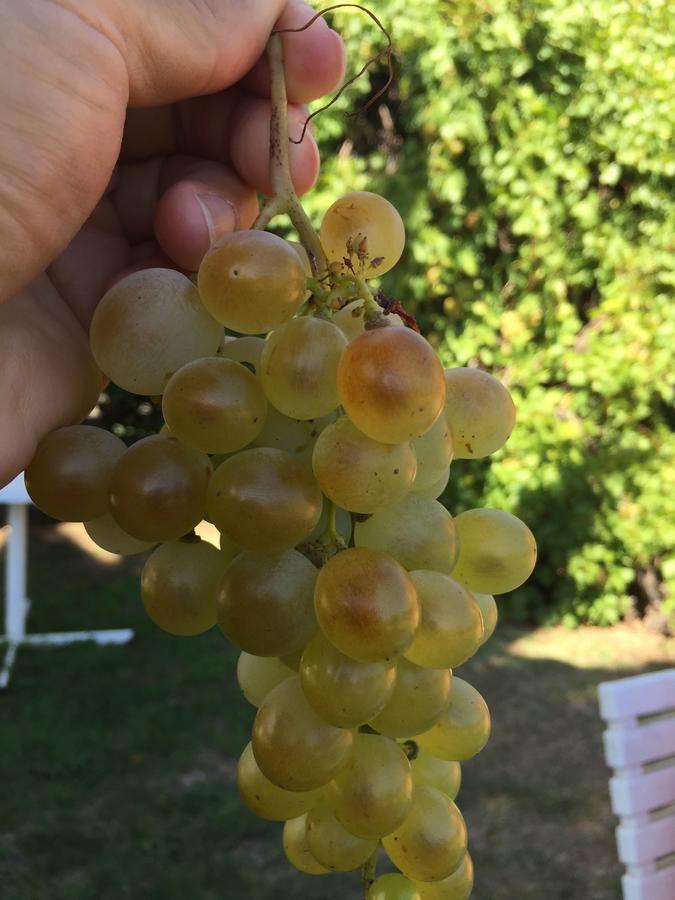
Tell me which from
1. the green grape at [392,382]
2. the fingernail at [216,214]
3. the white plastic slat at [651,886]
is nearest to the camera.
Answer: the green grape at [392,382]

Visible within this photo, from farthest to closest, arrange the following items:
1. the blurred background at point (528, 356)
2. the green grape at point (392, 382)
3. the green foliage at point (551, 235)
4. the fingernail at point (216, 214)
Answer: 1. the green foliage at point (551, 235)
2. the blurred background at point (528, 356)
3. the fingernail at point (216, 214)
4. the green grape at point (392, 382)

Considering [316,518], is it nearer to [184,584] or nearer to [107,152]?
[184,584]

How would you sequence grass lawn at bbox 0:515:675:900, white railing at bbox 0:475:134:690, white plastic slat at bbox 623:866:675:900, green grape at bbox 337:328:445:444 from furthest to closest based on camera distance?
white railing at bbox 0:475:134:690 → grass lawn at bbox 0:515:675:900 → white plastic slat at bbox 623:866:675:900 → green grape at bbox 337:328:445:444

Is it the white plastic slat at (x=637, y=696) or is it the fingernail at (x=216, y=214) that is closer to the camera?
the fingernail at (x=216, y=214)

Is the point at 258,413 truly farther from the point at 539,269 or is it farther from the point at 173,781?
the point at 539,269

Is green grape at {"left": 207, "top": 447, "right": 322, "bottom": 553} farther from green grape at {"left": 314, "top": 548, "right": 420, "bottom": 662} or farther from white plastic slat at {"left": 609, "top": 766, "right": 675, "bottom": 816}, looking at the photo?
white plastic slat at {"left": 609, "top": 766, "right": 675, "bottom": 816}

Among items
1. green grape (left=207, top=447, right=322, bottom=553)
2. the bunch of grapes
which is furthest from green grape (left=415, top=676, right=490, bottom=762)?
green grape (left=207, top=447, right=322, bottom=553)

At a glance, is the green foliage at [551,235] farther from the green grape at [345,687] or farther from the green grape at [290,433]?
the green grape at [345,687]

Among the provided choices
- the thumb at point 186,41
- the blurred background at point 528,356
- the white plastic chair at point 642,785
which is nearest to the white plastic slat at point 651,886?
the white plastic chair at point 642,785
